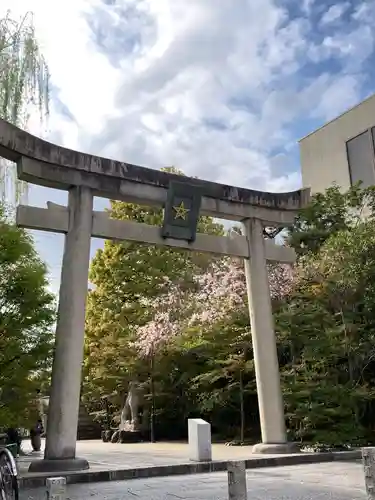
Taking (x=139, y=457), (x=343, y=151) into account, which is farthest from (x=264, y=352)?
(x=343, y=151)

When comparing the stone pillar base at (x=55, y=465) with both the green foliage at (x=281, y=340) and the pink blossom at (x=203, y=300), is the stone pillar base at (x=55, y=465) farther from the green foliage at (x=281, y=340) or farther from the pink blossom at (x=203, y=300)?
the pink blossom at (x=203, y=300)

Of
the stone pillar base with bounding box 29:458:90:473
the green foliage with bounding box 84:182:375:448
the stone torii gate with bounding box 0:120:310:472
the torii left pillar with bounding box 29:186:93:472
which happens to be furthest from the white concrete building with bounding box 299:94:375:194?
the stone pillar base with bounding box 29:458:90:473

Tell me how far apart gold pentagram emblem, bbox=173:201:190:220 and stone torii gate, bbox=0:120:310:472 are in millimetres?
25

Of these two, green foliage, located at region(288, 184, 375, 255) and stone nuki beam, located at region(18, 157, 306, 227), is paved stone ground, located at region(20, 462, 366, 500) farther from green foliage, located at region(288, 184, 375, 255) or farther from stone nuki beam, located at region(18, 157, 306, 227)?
green foliage, located at region(288, 184, 375, 255)

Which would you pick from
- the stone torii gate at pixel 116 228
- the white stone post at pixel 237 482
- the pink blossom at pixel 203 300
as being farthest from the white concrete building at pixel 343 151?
the white stone post at pixel 237 482

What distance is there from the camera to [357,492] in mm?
A: 7688

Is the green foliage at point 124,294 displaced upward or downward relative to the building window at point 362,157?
downward

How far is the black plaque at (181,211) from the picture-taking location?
12898mm

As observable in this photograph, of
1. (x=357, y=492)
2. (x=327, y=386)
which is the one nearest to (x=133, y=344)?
(x=327, y=386)

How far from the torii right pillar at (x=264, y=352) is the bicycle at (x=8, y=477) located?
8281 millimetres

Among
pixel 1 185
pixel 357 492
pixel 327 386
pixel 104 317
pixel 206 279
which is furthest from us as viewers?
pixel 104 317

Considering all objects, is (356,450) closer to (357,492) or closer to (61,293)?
(357,492)

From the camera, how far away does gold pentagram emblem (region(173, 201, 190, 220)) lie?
12953mm

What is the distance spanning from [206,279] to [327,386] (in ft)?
23.2
